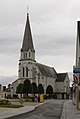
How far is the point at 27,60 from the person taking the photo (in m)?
123

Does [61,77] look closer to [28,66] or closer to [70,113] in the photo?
[28,66]

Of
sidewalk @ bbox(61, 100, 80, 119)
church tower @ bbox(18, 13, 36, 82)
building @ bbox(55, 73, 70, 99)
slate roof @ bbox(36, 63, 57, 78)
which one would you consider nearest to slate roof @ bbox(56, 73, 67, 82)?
building @ bbox(55, 73, 70, 99)

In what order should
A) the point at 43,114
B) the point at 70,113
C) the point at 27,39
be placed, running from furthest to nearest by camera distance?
the point at 27,39
the point at 70,113
the point at 43,114

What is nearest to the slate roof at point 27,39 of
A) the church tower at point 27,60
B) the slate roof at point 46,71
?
the church tower at point 27,60

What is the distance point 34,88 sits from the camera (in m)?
100

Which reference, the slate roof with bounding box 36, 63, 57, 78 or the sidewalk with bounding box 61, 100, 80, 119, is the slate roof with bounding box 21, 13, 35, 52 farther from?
the sidewalk with bounding box 61, 100, 80, 119

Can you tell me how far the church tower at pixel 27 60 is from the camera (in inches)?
4783

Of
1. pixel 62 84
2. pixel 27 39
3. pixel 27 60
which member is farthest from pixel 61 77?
pixel 27 39

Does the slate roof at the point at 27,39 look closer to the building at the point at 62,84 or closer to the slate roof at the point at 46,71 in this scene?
the slate roof at the point at 46,71

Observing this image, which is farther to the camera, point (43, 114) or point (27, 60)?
point (27, 60)

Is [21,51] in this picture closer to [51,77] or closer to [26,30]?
[26,30]

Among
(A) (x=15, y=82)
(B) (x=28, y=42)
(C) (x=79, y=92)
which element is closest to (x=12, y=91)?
(A) (x=15, y=82)

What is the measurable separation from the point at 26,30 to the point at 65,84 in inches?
1381

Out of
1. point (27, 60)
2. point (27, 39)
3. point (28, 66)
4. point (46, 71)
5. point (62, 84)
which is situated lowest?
point (62, 84)
